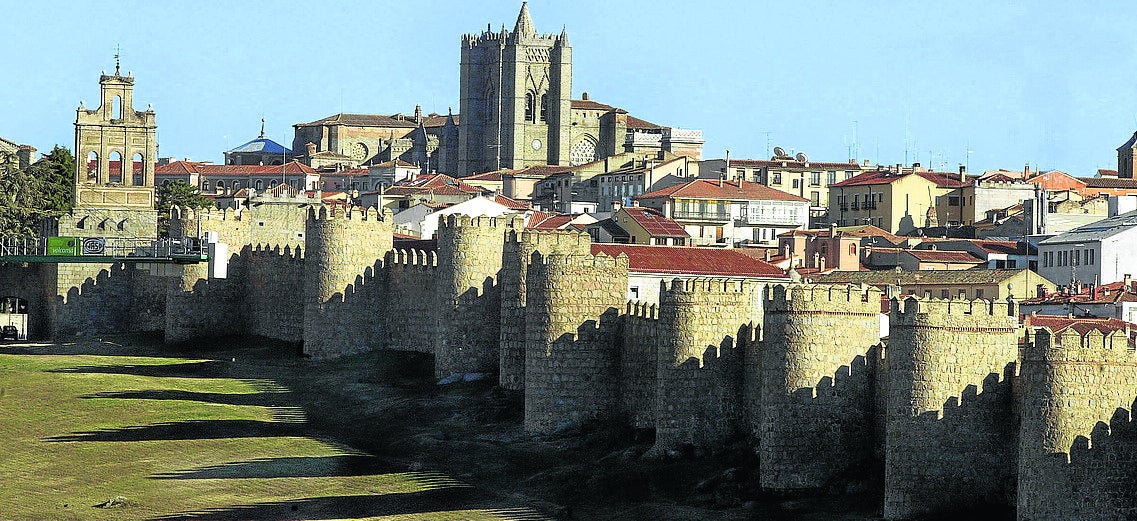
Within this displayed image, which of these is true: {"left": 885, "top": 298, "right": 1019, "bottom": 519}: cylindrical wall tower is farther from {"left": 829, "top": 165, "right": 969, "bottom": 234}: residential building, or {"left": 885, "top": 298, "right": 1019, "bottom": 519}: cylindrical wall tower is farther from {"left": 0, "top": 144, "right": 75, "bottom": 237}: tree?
{"left": 829, "top": 165, "right": 969, "bottom": 234}: residential building

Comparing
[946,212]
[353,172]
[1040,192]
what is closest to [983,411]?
[1040,192]

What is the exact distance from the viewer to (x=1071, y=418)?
120 feet

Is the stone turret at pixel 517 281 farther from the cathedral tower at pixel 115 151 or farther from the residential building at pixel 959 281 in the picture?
the cathedral tower at pixel 115 151

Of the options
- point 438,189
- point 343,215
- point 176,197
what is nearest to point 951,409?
point 343,215

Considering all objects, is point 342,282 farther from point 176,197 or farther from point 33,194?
point 176,197

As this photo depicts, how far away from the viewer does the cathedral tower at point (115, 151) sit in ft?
291

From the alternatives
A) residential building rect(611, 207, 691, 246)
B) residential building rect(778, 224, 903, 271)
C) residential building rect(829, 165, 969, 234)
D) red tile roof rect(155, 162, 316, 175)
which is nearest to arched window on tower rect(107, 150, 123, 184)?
residential building rect(611, 207, 691, 246)

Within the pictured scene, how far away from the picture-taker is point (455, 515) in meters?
43.8

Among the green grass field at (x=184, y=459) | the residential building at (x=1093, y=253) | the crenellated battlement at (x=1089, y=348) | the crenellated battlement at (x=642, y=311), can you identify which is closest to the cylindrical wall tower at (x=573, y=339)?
the crenellated battlement at (x=642, y=311)

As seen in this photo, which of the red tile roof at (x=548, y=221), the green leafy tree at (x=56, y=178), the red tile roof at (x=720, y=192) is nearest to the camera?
the red tile roof at (x=548, y=221)

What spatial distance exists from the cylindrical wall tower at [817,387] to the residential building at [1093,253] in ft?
129

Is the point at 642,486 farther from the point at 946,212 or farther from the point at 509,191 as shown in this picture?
the point at 509,191

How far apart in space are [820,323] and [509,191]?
363 feet

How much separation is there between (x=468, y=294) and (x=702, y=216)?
49.3 meters
